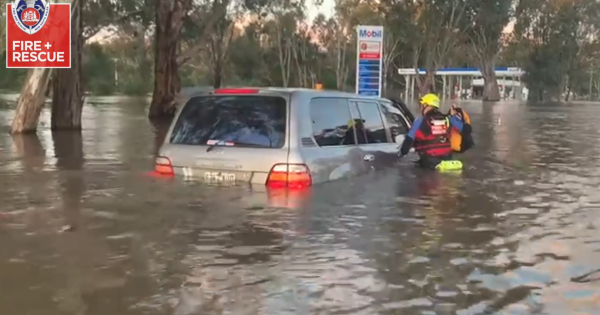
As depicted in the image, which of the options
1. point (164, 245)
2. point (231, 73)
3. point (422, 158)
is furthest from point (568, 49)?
point (164, 245)

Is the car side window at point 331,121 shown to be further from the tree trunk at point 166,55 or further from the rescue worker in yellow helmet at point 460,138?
the tree trunk at point 166,55

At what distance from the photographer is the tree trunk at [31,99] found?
690 inches

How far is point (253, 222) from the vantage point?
700cm

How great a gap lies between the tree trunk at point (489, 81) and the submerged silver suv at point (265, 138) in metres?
60.0

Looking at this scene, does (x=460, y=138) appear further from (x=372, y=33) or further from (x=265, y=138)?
(x=372, y=33)

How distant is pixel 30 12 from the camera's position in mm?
17344

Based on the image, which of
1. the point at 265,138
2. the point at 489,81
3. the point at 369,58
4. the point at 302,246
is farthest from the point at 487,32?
the point at 302,246

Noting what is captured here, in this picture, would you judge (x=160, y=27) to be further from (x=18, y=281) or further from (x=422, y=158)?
(x=18, y=281)

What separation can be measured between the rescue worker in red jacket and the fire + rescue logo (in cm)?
1070

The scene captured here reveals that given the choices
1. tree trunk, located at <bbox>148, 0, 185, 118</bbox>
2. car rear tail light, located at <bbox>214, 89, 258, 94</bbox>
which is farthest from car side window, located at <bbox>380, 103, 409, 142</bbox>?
tree trunk, located at <bbox>148, 0, 185, 118</bbox>

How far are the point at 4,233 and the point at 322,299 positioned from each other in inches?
127

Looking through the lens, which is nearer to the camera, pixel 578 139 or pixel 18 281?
pixel 18 281

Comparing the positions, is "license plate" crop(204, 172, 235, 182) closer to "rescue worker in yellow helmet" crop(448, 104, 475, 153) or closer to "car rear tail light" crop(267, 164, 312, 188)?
"car rear tail light" crop(267, 164, 312, 188)

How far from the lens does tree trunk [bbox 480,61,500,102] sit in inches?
2616
